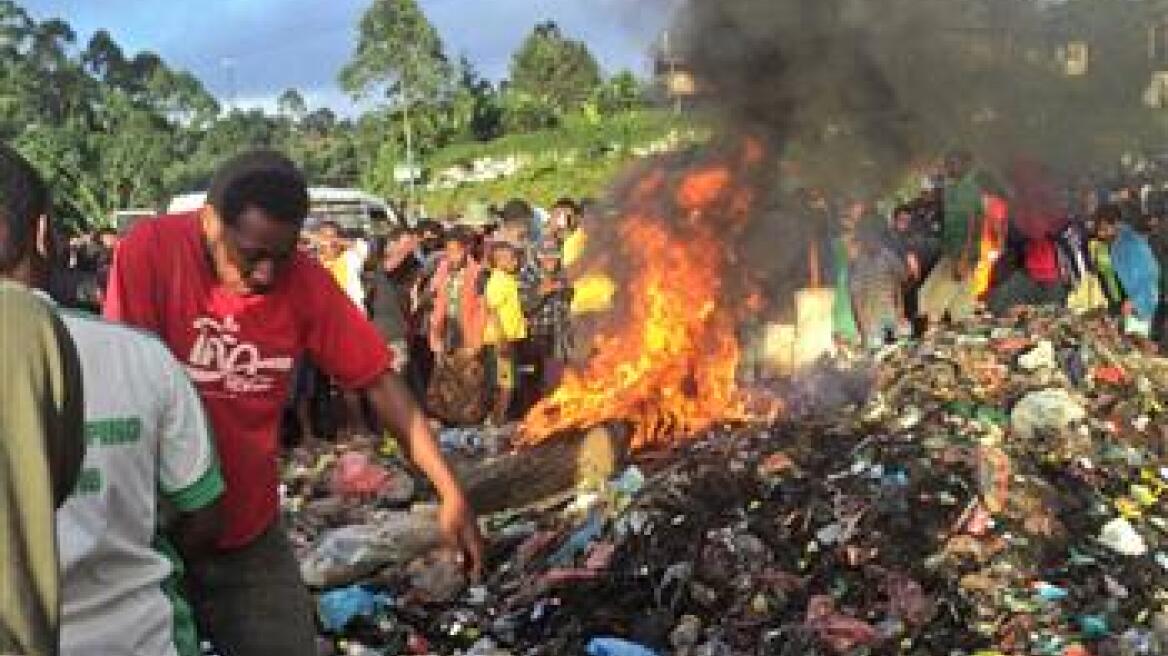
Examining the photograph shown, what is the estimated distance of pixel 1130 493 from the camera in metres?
8.01

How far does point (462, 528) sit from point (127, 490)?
1507mm

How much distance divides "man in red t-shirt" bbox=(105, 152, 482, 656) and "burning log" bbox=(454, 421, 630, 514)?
4521mm

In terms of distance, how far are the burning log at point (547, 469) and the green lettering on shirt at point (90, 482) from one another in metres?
6.02

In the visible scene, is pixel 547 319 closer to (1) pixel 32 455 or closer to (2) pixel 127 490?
(2) pixel 127 490

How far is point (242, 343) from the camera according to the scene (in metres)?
3.92

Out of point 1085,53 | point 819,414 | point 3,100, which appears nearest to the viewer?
point 819,414

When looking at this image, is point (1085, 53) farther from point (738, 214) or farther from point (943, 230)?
point (738, 214)

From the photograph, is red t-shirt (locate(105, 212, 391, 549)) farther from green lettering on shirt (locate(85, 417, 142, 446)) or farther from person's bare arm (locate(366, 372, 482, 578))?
green lettering on shirt (locate(85, 417, 142, 446))

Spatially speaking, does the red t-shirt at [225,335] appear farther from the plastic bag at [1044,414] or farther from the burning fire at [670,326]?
the plastic bag at [1044,414]

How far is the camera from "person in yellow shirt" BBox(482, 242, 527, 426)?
12375 mm

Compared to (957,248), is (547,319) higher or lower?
lower

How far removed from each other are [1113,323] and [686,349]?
11.0 feet

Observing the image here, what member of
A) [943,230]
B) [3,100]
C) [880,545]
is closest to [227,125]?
[3,100]

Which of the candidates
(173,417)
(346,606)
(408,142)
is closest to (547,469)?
(346,606)
